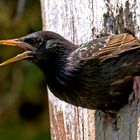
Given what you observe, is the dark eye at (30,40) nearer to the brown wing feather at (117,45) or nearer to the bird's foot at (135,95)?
the brown wing feather at (117,45)

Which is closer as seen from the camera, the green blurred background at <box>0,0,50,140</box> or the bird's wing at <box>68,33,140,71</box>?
the bird's wing at <box>68,33,140,71</box>

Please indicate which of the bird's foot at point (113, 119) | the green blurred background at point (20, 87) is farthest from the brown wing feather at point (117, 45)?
the green blurred background at point (20, 87)

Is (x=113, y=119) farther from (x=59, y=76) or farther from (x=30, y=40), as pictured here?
(x=30, y=40)

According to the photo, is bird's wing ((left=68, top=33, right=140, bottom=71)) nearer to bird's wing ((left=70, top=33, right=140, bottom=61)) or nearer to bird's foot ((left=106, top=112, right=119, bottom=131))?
bird's wing ((left=70, top=33, right=140, bottom=61))

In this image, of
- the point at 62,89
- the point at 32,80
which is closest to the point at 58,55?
the point at 62,89

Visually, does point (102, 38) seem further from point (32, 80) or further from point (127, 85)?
point (32, 80)

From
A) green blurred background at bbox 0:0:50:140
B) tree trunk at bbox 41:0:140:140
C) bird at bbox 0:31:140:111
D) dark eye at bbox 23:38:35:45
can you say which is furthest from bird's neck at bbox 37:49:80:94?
green blurred background at bbox 0:0:50:140
